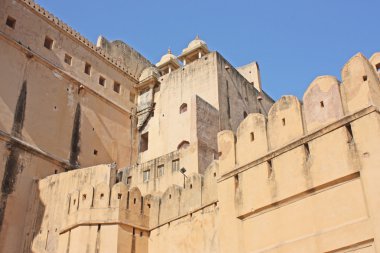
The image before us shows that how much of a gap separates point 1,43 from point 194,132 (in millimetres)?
8773

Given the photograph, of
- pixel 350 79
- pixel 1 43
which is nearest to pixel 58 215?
pixel 1 43

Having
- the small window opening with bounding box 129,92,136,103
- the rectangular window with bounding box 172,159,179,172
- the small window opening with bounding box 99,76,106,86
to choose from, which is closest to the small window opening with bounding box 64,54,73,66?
the small window opening with bounding box 99,76,106,86

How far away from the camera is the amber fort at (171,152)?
818cm

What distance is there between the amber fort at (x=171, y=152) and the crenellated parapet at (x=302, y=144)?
21mm

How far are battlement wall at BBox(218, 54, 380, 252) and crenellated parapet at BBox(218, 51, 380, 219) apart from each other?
0.05 feet

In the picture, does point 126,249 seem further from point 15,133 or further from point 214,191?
point 15,133

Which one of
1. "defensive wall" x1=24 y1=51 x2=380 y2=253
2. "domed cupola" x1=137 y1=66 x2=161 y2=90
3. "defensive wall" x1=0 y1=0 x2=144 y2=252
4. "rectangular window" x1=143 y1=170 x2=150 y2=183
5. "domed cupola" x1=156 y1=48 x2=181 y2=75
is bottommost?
"defensive wall" x1=24 y1=51 x2=380 y2=253

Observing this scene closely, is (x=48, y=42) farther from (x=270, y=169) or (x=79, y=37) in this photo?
(x=270, y=169)

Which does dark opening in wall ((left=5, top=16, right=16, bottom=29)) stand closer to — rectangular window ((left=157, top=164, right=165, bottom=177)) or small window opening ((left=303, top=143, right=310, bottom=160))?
→ rectangular window ((left=157, top=164, right=165, bottom=177))

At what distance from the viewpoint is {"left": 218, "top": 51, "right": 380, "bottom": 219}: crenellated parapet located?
321 inches

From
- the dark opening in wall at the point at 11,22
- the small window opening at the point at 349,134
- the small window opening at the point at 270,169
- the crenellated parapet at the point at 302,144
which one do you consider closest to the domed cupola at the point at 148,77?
the dark opening in wall at the point at 11,22

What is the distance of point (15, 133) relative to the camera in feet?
69.3

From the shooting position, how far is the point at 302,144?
8781 mm

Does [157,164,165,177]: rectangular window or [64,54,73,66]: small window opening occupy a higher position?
[64,54,73,66]: small window opening
